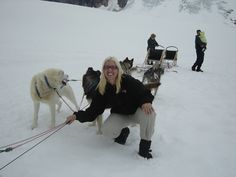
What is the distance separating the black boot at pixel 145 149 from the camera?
103 inches

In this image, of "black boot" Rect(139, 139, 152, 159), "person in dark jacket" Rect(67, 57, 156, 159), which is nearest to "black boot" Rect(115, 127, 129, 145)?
"person in dark jacket" Rect(67, 57, 156, 159)

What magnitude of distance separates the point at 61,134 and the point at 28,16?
16155 millimetres

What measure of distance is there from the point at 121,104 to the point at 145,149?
57cm

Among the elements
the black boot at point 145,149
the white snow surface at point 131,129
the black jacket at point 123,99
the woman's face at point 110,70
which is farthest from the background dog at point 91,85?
the black boot at point 145,149

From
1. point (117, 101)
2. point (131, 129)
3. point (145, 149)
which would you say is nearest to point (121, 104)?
point (117, 101)

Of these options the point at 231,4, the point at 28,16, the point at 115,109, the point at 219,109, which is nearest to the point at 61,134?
the point at 115,109

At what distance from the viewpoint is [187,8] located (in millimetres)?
31203

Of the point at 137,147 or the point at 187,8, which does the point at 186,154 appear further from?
the point at 187,8

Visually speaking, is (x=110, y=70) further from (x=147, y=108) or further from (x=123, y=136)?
(x=123, y=136)

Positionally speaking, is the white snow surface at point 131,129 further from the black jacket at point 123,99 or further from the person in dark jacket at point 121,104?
the black jacket at point 123,99

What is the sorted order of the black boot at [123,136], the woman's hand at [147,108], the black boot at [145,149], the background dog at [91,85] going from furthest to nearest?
the background dog at [91,85] < the black boot at [123,136] < the black boot at [145,149] < the woman's hand at [147,108]

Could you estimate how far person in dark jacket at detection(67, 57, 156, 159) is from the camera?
2508 mm

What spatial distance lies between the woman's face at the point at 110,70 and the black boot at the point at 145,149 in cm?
78

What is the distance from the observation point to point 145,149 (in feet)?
8.66
